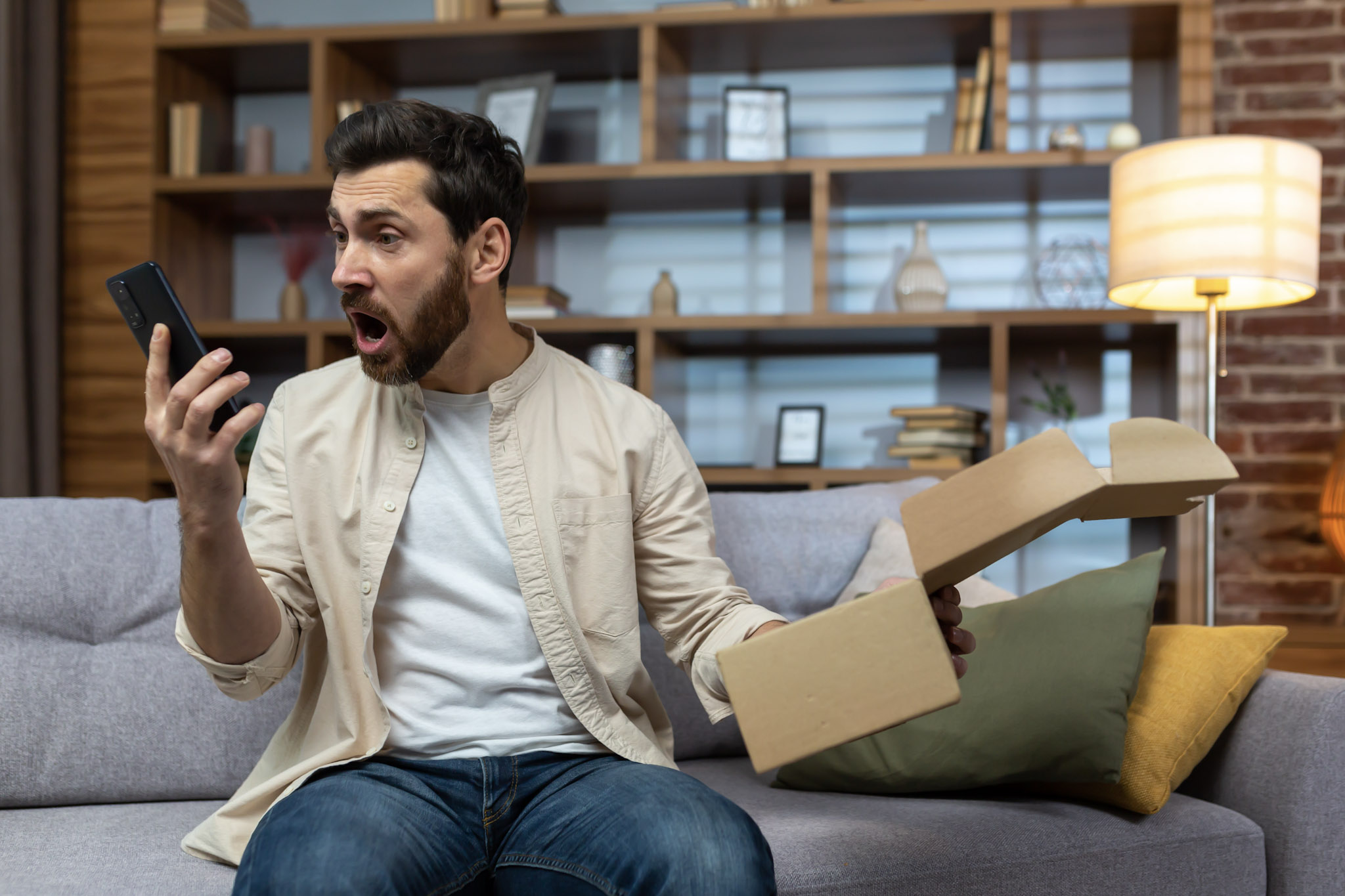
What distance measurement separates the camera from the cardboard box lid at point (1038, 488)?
0.71m

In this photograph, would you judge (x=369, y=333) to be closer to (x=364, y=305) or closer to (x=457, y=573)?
(x=364, y=305)

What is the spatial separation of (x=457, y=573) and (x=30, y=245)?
7.50 ft

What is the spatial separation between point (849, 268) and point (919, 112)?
487 millimetres

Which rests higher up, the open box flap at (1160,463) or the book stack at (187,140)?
the book stack at (187,140)

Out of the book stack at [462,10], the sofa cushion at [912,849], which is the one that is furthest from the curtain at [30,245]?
the sofa cushion at [912,849]

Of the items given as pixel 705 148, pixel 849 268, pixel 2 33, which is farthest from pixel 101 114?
pixel 849 268

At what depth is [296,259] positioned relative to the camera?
3.13 m

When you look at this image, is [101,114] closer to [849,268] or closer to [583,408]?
[849,268]

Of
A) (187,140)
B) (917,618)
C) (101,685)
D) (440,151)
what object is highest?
(187,140)

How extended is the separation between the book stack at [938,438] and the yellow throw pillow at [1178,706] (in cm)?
130

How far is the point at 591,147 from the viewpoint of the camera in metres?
3.14

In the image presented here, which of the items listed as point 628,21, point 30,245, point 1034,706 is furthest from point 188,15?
point 1034,706

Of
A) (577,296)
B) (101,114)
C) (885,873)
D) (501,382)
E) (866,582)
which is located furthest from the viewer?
(577,296)

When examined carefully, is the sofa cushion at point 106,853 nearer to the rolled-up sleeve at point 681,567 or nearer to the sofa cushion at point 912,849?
the sofa cushion at point 912,849
